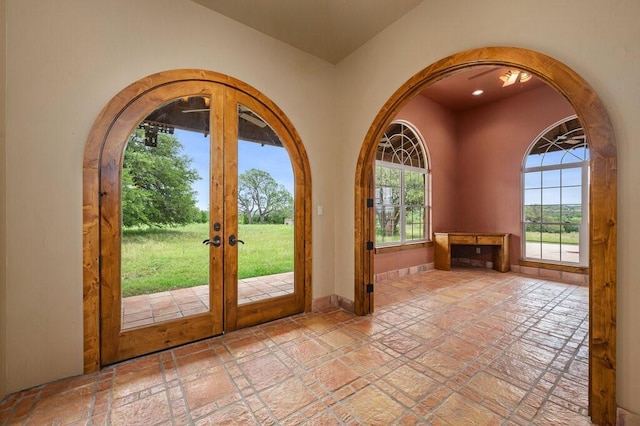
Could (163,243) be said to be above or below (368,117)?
below

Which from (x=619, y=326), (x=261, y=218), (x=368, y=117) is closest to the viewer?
(x=619, y=326)

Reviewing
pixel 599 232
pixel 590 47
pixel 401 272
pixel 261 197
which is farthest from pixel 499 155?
pixel 261 197

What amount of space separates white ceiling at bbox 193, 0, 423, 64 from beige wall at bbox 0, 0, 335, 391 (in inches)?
28.1

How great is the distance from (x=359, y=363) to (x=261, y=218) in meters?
1.77

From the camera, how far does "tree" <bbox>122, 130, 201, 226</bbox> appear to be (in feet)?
7.44

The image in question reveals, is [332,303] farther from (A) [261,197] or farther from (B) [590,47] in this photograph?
(B) [590,47]

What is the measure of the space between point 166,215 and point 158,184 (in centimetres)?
30

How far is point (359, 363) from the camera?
2.14 meters

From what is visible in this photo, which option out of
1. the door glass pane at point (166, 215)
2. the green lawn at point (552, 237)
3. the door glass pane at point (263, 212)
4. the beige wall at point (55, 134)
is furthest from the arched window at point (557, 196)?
the beige wall at point (55, 134)

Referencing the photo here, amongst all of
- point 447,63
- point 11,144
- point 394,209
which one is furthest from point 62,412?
point 394,209

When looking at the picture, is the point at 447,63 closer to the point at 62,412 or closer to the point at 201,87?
the point at 201,87

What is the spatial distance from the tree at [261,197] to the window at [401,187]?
2.40m

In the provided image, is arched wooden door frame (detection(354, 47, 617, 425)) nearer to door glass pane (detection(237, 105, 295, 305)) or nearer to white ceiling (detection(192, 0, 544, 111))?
white ceiling (detection(192, 0, 544, 111))

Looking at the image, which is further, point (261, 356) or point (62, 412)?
point (261, 356)
